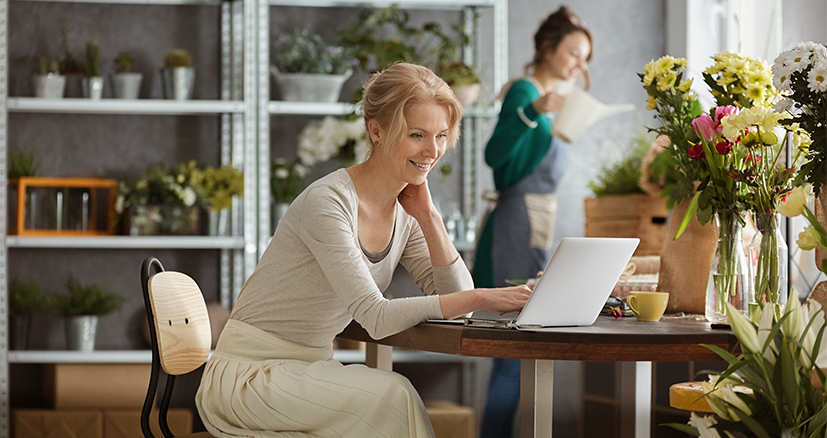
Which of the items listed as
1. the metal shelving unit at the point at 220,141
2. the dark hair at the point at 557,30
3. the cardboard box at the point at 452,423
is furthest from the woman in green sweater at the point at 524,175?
the metal shelving unit at the point at 220,141

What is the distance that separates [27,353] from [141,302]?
507 mm

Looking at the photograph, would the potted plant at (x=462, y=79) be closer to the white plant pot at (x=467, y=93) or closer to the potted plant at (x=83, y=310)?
the white plant pot at (x=467, y=93)

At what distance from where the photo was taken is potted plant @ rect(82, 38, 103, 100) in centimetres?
329

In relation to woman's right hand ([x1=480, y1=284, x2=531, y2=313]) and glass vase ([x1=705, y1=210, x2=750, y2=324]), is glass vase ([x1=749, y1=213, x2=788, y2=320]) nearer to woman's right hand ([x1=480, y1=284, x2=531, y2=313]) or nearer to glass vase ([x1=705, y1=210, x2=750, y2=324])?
glass vase ([x1=705, y1=210, x2=750, y2=324])

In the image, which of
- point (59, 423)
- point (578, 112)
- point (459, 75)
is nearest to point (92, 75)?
point (59, 423)

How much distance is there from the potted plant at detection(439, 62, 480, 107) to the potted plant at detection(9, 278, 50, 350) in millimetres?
1857

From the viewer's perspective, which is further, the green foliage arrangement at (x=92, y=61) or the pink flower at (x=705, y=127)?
the green foliage arrangement at (x=92, y=61)

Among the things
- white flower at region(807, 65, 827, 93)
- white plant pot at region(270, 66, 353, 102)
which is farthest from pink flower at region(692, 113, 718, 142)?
white plant pot at region(270, 66, 353, 102)

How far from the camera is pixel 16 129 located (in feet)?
11.4

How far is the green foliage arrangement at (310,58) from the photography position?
3381 mm

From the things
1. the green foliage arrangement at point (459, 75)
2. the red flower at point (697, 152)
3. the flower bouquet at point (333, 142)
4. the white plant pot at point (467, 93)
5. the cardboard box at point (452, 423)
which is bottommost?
the cardboard box at point (452, 423)

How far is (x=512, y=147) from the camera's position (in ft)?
9.71

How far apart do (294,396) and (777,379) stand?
0.80 metres

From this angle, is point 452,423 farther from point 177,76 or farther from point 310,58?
point 177,76
